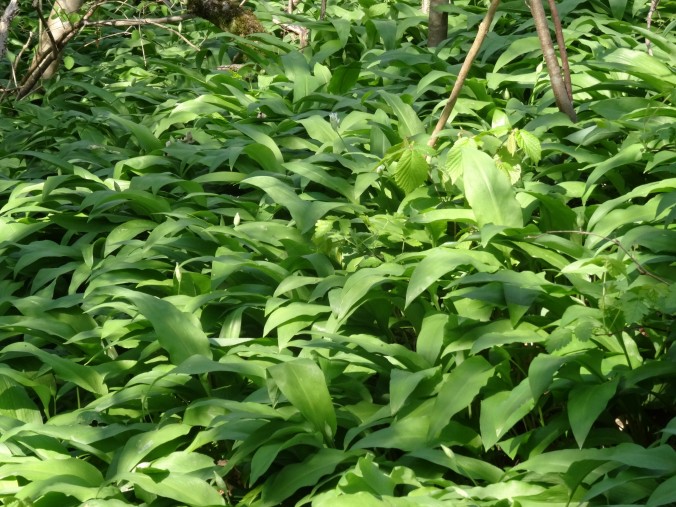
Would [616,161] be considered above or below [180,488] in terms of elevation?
above

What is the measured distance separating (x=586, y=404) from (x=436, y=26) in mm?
3146

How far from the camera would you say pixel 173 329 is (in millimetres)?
2504

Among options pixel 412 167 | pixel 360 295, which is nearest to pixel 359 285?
pixel 360 295

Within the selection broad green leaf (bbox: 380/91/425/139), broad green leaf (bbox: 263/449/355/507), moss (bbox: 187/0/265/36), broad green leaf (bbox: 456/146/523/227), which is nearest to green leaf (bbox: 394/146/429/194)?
broad green leaf (bbox: 456/146/523/227)

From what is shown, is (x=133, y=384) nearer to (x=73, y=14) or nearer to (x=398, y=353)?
(x=398, y=353)

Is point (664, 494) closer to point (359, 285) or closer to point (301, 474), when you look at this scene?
point (301, 474)

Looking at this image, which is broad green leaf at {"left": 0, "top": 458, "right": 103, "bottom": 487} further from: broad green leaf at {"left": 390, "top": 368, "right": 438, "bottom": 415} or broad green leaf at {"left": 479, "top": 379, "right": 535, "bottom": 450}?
broad green leaf at {"left": 479, "top": 379, "right": 535, "bottom": 450}

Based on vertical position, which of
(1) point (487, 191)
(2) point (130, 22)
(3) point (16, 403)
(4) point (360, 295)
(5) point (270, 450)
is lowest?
(3) point (16, 403)

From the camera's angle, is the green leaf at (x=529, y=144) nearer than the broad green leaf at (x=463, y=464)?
No

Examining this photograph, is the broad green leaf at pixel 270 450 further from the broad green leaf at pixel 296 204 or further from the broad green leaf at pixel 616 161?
the broad green leaf at pixel 616 161

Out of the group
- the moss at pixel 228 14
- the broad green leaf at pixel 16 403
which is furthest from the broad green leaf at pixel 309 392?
the moss at pixel 228 14

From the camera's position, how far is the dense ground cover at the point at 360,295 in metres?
2.05

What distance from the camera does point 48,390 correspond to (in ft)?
8.64

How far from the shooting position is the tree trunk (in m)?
4.66
